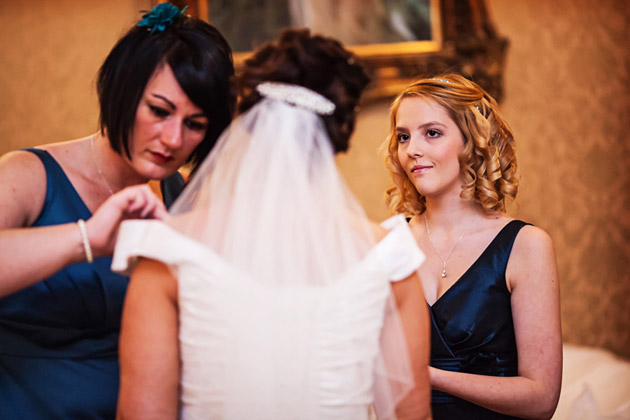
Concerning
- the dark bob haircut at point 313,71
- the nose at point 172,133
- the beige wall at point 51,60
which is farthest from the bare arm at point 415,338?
the beige wall at point 51,60

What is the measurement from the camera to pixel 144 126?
168 cm

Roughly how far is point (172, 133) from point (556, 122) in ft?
11.6

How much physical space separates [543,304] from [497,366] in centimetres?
28

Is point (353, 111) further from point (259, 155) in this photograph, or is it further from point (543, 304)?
point (543, 304)

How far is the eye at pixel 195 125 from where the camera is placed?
1725 mm

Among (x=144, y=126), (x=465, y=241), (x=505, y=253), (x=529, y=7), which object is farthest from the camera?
(x=529, y=7)

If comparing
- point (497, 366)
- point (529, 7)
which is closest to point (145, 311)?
point (497, 366)

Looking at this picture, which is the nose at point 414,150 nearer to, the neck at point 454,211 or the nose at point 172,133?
the neck at point 454,211

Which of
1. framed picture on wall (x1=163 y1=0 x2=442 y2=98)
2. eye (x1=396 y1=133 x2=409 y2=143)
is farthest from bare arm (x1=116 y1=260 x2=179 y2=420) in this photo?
framed picture on wall (x1=163 y1=0 x2=442 y2=98)

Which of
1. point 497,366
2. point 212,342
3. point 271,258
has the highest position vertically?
point 271,258

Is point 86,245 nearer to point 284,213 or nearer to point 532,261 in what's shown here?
point 284,213

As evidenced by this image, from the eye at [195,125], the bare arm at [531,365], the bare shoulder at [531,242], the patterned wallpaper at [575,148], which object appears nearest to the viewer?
the eye at [195,125]

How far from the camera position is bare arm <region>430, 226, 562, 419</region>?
1.97m

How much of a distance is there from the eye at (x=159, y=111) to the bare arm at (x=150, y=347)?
54 centimetres
